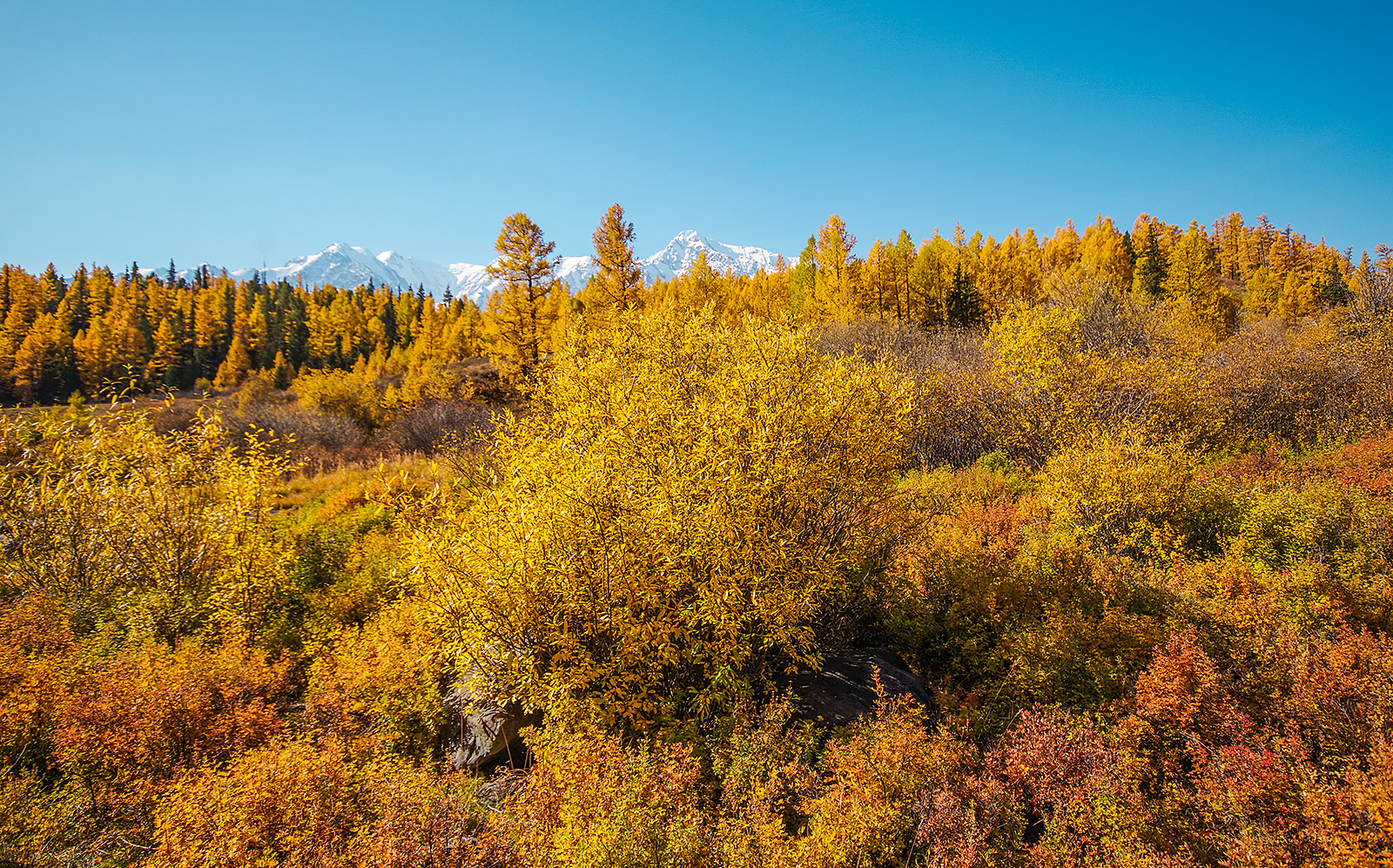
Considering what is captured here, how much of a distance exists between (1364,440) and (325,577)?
20.9 m

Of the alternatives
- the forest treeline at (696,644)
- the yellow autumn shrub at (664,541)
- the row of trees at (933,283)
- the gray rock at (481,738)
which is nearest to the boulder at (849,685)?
the forest treeline at (696,644)

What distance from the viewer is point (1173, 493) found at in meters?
8.64

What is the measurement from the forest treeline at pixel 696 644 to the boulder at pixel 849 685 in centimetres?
19

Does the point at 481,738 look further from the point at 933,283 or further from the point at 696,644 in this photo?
the point at 933,283

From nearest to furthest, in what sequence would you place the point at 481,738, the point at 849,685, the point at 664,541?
the point at 664,541 → the point at 481,738 → the point at 849,685

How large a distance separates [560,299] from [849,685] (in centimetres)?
2970

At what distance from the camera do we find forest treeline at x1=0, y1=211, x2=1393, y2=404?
1014 inches

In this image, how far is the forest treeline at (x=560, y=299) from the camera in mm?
25750

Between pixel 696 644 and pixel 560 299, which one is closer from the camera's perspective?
pixel 696 644

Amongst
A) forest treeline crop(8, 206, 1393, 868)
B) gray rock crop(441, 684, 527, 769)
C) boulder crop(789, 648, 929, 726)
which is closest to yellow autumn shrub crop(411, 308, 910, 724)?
forest treeline crop(8, 206, 1393, 868)

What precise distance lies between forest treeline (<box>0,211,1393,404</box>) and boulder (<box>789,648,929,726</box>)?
15.5 ft

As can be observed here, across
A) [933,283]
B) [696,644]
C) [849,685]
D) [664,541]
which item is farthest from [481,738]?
[933,283]

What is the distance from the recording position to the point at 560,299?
104 feet

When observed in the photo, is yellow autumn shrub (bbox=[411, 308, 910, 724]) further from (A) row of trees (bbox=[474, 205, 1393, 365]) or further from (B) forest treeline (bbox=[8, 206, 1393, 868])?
(A) row of trees (bbox=[474, 205, 1393, 365])
